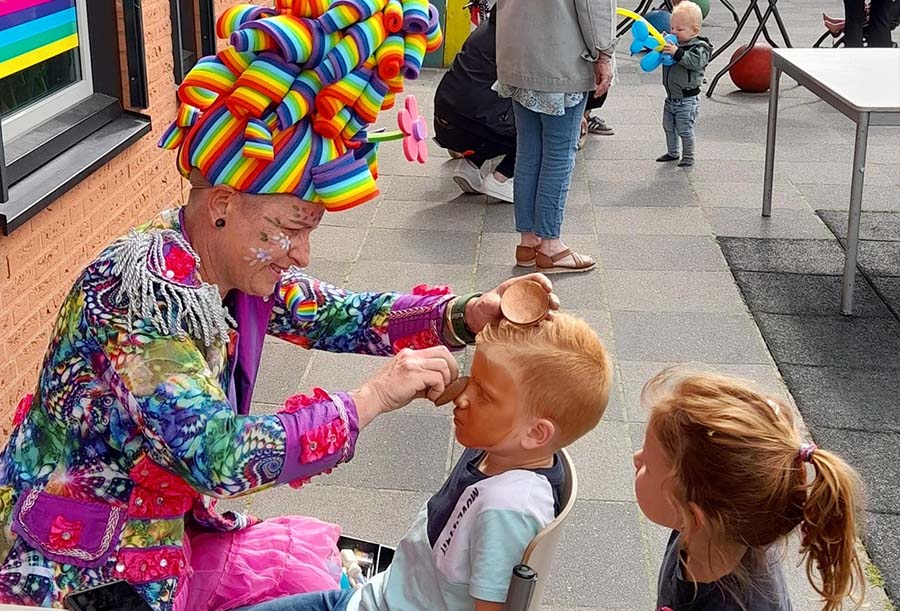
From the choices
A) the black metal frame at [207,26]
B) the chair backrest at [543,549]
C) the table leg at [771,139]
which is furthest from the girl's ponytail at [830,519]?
the black metal frame at [207,26]

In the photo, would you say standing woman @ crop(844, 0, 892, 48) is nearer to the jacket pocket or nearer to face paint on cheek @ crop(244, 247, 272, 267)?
face paint on cheek @ crop(244, 247, 272, 267)

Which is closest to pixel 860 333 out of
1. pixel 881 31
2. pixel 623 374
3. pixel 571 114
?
pixel 623 374

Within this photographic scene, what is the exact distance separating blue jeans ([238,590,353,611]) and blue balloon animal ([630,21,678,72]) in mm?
6074

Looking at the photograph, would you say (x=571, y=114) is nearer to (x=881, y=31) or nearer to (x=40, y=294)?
(x=40, y=294)

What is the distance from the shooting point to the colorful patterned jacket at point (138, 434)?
77.7 inches

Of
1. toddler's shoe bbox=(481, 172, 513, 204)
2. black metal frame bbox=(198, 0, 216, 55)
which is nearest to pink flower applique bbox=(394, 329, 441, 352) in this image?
black metal frame bbox=(198, 0, 216, 55)

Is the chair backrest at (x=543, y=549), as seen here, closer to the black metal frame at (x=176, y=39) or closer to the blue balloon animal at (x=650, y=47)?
the black metal frame at (x=176, y=39)

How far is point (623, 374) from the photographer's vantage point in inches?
187

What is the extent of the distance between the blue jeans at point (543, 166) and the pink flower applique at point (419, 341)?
11.0ft

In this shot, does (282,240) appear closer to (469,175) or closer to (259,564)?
(259,564)

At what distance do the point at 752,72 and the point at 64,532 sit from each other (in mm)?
9748

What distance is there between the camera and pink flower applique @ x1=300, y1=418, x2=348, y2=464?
2012 mm

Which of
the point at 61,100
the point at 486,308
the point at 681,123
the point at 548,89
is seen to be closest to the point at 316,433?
the point at 486,308

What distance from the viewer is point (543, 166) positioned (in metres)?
5.91
